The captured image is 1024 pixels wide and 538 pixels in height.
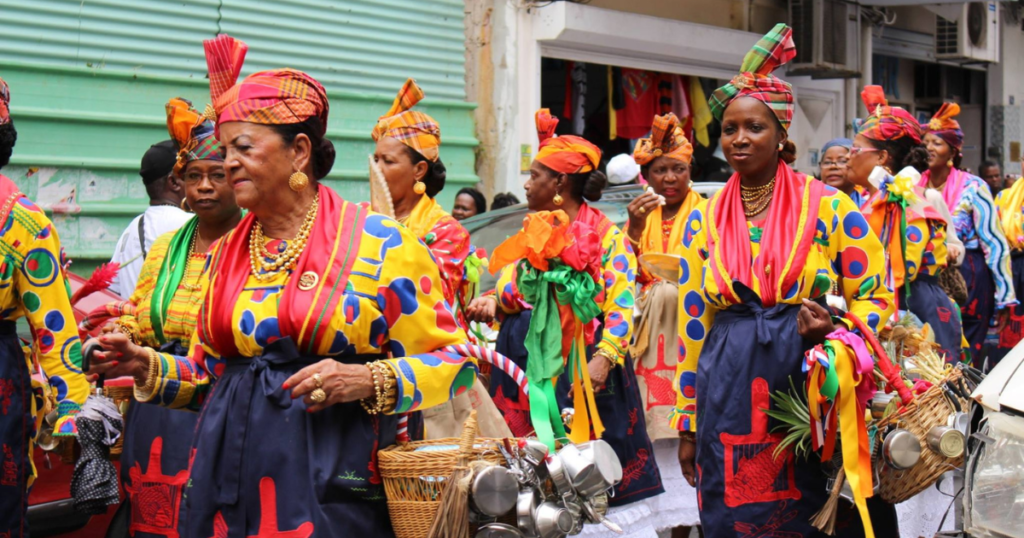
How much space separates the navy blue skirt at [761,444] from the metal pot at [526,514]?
1386mm

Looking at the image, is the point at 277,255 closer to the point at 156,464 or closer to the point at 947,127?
the point at 156,464

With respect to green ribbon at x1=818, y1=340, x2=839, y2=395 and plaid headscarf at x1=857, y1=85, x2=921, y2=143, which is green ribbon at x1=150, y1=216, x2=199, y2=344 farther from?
plaid headscarf at x1=857, y1=85, x2=921, y2=143

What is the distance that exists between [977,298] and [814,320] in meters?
6.37

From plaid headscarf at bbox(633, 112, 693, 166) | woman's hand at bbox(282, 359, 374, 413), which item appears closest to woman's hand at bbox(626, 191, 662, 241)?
plaid headscarf at bbox(633, 112, 693, 166)

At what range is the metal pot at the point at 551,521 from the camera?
3293 mm

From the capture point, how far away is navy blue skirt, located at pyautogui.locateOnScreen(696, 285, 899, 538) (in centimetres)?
442

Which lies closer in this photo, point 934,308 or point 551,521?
point 551,521

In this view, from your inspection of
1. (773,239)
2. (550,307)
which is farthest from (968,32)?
(773,239)

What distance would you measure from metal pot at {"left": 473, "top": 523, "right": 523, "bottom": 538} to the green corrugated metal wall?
657cm

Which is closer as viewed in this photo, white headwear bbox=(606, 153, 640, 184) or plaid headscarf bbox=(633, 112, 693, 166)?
plaid headscarf bbox=(633, 112, 693, 166)

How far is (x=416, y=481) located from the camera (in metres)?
3.30

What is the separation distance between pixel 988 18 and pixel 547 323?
16.1m

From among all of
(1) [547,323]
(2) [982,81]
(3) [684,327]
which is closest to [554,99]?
(1) [547,323]

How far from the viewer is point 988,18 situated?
63.9 ft
